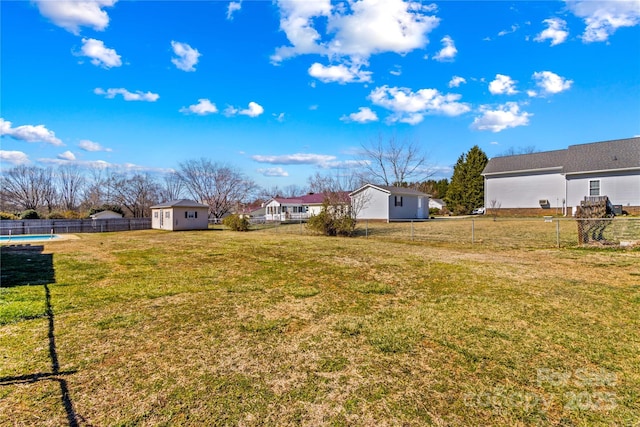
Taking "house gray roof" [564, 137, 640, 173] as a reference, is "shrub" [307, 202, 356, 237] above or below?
below

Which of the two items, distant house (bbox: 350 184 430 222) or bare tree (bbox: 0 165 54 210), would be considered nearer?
distant house (bbox: 350 184 430 222)

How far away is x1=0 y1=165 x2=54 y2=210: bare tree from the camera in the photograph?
3766cm

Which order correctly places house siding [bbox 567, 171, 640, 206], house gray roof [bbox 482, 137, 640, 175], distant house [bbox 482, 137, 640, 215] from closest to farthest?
house siding [bbox 567, 171, 640, 206], distant house [bbox 482, 137, 640, 215], house gray roof [bbox 482, 137, 640, 175]

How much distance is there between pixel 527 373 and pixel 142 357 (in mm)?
3795

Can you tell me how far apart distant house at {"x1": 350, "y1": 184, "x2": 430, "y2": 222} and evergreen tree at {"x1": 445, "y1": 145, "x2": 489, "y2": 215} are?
11.7 metres

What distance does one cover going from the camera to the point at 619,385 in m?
2.70

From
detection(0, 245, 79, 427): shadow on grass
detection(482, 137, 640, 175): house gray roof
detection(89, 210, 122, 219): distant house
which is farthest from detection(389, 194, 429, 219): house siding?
detection(89, 210, 122, 219): distant house

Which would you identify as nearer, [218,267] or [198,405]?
[198,405]

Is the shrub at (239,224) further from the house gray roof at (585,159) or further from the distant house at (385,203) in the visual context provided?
the house gray roof at (585,159)

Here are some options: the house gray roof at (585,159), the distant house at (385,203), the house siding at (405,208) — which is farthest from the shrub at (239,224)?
the house gray roof at (585,159)

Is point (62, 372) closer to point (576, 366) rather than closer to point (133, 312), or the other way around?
point (133, 312)

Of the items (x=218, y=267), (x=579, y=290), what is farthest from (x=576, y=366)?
(x=218, y=267)

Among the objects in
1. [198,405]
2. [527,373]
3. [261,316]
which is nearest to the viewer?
[198,405]

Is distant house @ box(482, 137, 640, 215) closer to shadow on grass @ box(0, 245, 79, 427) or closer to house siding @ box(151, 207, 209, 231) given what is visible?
house siding @ box(151, 207, 209, 231)
